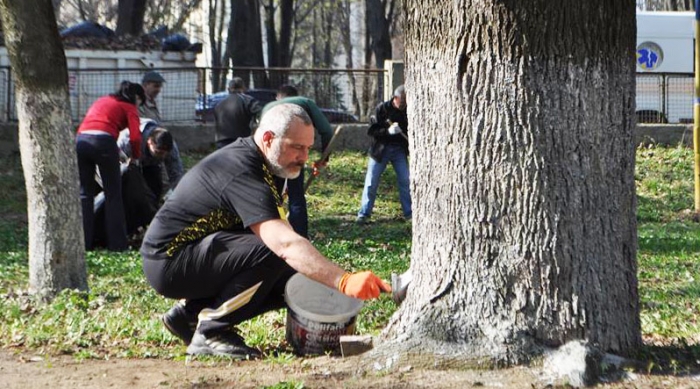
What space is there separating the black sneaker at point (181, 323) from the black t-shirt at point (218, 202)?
0.37 m

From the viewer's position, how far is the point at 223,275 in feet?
17.9

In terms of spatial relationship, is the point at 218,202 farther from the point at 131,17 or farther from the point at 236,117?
the point at 131,17

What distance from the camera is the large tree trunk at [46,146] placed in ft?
23.5

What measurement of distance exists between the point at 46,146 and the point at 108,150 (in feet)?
10.4

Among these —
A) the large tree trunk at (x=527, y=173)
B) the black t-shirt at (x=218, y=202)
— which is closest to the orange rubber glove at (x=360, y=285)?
the large tree trunk at (x=527, y=173)

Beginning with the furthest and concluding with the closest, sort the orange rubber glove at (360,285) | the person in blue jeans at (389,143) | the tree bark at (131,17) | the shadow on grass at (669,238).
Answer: the tree bark at (131,17), the person in blue jeans at (389,143), the shadow on grass at (669,238), the orange rubber glove at (360,285)

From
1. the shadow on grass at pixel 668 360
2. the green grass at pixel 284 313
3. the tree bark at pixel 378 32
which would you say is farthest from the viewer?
the tree bark at pixel 378 32

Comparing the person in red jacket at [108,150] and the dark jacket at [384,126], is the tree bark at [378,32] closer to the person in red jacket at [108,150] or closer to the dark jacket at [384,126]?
the dark jacket at [384,126]

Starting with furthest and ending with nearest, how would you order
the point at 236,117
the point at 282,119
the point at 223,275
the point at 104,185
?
the point at 236,117
the point at 104,185
the point at 223,275
the point at 282,119

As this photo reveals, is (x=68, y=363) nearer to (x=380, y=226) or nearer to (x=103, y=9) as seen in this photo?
(x=380, y=226)

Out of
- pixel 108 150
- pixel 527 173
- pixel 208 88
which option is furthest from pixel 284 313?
pixel 208 88

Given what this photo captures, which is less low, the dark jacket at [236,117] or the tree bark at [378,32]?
the tree bark at [378,32]

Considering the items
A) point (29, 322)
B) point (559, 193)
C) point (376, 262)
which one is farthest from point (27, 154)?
point (559, 193)

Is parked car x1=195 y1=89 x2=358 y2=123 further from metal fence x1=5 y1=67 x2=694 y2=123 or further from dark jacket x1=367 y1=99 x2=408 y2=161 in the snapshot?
dark jacket x1=367 y1=99 x2=408 y2=161
